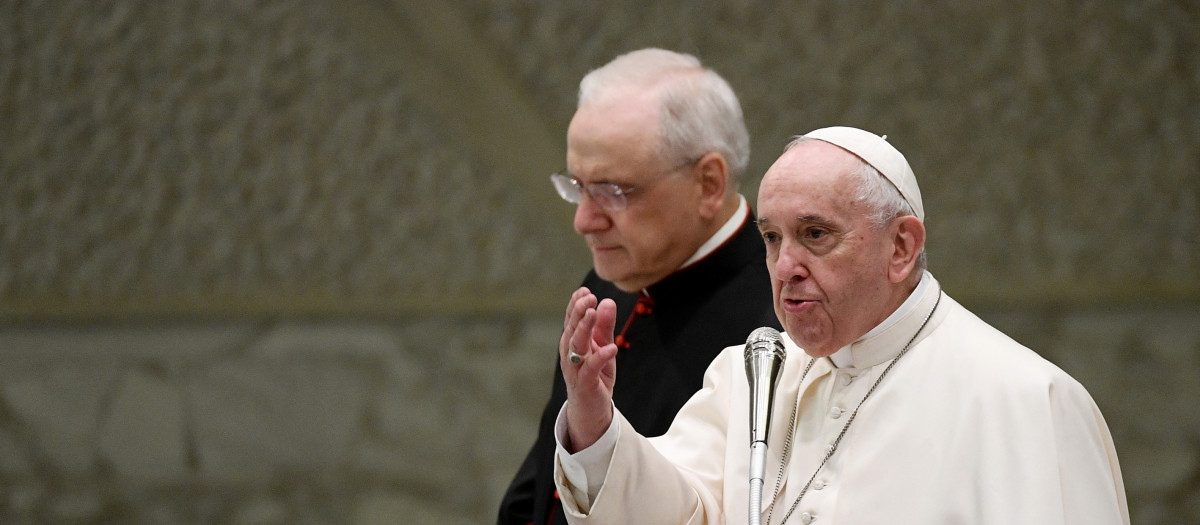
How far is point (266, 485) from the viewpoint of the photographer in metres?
4.38

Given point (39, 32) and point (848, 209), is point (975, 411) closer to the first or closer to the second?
point (848, 209)

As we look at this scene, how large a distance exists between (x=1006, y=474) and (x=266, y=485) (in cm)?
328

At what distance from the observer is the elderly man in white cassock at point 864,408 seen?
1675mm

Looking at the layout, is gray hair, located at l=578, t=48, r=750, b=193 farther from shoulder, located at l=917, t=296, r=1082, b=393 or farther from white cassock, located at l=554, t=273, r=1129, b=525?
shoulder, located at l=917, t=296, r=1082, b=393

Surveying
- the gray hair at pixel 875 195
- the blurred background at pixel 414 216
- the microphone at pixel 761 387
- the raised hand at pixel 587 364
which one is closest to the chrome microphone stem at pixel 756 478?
the microphone at pixel 761 387

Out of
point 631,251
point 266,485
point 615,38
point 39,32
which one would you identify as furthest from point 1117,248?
point 39,32

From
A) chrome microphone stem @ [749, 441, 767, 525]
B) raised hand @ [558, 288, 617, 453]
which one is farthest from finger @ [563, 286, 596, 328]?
chrome microphone stem @ [749, 441, 767, 525]

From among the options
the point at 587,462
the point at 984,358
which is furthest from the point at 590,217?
the point at 984,358

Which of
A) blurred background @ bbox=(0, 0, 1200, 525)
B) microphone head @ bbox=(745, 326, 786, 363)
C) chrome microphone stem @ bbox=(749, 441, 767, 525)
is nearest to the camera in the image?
chrome microphone stem @ bbox=(749, 441, 767, 525)

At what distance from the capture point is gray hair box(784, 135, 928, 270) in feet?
5.82

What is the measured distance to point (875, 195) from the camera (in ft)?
5.82

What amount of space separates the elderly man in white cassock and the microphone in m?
0.09

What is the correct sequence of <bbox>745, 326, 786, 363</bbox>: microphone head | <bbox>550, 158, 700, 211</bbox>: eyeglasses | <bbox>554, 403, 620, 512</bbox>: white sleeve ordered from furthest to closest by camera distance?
<bbox>550, 158, 700, 211</bbox>: eyeglasses, <bbox>554, 403, 620, 512</bbox>: white sleeve, <bbox>745, 326, 786, 363</bbox>: microphone head

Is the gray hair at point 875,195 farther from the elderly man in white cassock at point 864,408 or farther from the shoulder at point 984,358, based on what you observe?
the shoulder at point 984,358
